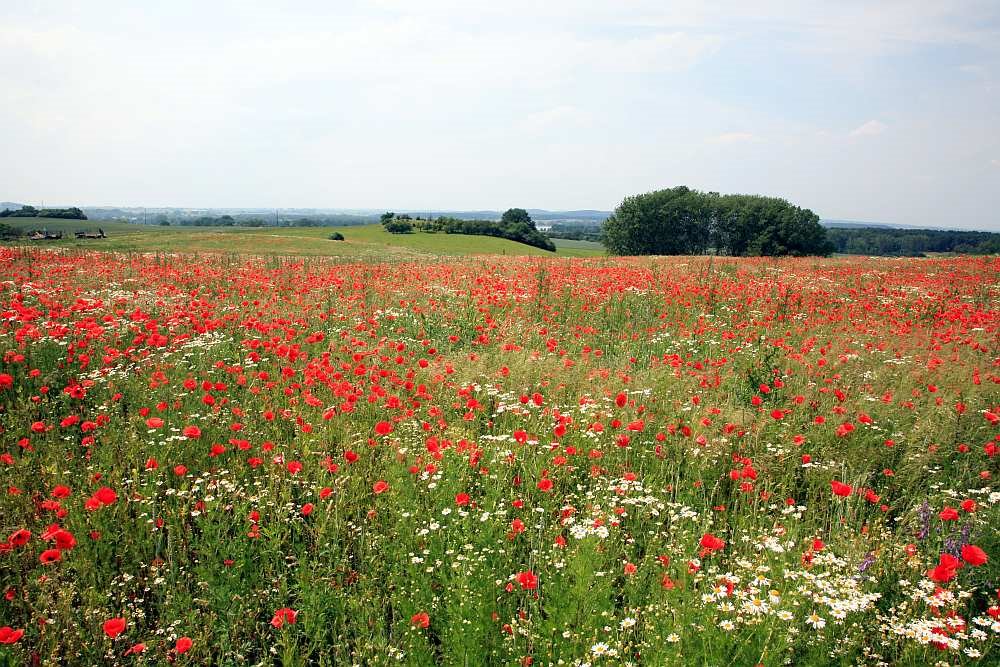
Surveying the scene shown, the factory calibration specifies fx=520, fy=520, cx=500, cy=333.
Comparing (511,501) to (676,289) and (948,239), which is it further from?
(948,239)

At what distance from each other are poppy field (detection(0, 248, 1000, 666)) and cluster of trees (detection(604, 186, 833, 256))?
206 feet

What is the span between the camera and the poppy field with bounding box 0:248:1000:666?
2650 mm

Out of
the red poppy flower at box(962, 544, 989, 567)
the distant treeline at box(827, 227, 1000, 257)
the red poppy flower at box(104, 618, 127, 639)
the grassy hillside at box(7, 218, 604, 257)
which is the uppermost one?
the distant treeline at box(827, 227, 1000, 257)

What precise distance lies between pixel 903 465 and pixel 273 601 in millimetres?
5115

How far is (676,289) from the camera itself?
11.4 meters

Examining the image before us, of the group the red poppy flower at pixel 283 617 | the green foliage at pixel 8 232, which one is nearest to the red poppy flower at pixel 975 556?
the red poppy flower at pixel 283 617

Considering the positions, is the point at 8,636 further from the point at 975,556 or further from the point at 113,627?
the point at 975,556

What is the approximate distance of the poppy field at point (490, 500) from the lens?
104 inches

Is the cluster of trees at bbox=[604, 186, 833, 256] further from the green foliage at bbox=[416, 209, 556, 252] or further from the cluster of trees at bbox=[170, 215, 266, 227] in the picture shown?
the cluster of trees at bbox=[170, 215, 266, 227]

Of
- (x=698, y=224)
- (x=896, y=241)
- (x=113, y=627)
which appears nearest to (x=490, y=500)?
(x=113, y=627)

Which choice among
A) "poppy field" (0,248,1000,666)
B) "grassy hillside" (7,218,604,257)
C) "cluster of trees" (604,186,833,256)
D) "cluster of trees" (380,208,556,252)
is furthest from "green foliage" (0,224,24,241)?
"cluster of trees" (604,186,833,256)

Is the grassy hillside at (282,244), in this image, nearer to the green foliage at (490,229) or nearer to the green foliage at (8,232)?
the green foliage at (8,232)

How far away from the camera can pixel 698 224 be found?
6962 cm

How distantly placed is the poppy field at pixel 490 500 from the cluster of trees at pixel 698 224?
206 ft
